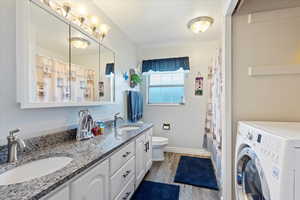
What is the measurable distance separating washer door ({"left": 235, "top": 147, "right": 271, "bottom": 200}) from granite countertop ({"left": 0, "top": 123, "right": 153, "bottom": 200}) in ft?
2.99

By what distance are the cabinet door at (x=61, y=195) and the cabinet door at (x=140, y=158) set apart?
0.97 m

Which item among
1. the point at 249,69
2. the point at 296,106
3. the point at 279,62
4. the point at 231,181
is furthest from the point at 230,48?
the point at 231,181

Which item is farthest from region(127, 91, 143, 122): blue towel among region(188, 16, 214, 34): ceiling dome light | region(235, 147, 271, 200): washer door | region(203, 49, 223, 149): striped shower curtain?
region(235, 147, 271, 200): washer door

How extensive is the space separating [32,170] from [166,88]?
2.68 m

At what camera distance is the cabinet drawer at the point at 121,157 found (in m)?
1.15

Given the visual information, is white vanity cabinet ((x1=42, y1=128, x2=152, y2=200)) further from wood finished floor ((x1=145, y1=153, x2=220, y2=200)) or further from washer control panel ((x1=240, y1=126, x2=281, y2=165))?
washer control panel ((x1=240, y1=126, x2=281, y2=165))

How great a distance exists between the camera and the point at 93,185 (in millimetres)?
924

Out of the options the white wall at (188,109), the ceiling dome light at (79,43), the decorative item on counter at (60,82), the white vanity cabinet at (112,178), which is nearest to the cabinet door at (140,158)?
the white vanity cabinet at (112,178)

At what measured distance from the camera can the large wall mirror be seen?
1072 millimetres

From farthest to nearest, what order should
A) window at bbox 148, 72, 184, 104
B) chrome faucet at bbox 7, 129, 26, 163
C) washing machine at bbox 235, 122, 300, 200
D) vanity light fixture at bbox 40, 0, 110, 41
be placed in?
window at bbox 148, 72, 184, 104 → vanity light fixture at bbox 40, 0, 110, 41 → chrome faucet at bbox 7, 129, 26, 163 → washing machine at bbox 235, 122, 300, 200

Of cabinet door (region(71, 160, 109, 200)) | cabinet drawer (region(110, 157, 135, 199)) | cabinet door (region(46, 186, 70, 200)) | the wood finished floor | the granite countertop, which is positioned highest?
the granite countertop

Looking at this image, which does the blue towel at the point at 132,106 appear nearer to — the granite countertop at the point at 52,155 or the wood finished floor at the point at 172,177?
the wood finished floor at the point at 172,177

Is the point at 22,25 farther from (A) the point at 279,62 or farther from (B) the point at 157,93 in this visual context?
(B) the point at 157,93

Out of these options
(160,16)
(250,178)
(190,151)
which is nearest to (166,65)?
(160,16)
